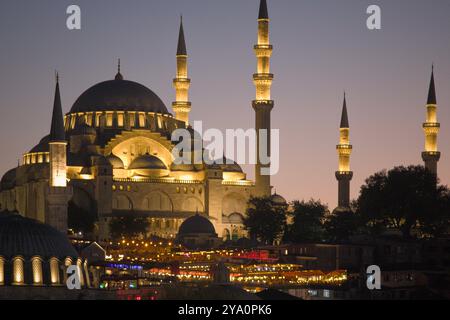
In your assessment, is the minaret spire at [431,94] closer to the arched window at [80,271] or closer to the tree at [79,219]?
the tree at [79,219]

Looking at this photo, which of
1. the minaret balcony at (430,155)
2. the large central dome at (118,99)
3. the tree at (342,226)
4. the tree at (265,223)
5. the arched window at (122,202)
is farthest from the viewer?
the large central dome at (118,99)

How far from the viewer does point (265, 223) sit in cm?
10344

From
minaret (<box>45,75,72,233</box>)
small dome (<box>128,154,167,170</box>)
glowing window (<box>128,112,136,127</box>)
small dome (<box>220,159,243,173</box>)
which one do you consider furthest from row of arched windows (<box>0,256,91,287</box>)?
glowing window (<box>128,112,136,127</box>)

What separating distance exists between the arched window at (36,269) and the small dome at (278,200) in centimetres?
3933

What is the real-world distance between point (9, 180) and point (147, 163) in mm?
10214

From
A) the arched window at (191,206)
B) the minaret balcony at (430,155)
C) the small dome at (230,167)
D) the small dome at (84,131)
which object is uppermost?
the small dome at (84,131)

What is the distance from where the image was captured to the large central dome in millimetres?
118188

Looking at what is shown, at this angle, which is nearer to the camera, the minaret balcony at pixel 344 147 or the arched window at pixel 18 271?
the arched window at pixel 18 271

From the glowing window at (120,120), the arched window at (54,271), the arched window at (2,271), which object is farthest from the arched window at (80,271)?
the glowing window at (120,120)

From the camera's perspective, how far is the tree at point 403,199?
311ft

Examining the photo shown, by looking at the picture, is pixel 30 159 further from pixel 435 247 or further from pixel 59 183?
pixel 435 247

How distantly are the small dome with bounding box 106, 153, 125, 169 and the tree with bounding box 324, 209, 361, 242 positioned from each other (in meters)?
15.8

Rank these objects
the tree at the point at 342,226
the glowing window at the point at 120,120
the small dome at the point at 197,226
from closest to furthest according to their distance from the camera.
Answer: the tree at the point at 342,226, the small dome at the point at 197,226, the glowing window at the point at 120,120

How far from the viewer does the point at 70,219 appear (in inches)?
3981
